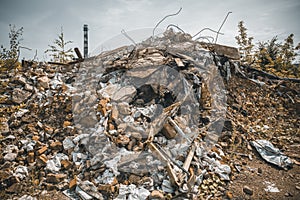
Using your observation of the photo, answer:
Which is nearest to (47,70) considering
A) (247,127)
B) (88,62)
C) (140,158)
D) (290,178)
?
(88,62)

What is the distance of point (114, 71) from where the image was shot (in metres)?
3.91

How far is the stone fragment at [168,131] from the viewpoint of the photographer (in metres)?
2.92

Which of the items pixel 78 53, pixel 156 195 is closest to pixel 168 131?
pixel 156 195

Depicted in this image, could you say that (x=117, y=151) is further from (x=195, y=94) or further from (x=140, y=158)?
(x=195, y=94)

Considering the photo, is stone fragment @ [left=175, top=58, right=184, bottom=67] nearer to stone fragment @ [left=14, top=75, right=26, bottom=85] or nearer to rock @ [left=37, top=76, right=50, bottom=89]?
rock @ [left=37, top=76, right=50, bottom=89]

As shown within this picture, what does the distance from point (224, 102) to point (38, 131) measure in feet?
10.9

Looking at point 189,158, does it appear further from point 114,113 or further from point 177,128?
point 114,113

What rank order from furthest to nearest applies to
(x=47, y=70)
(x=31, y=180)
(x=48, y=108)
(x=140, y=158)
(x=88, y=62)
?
(x=88, y=62) → (x=47, y=70) → (x=48, y=108) → (x=140, y=158) → (x=31, y=180)

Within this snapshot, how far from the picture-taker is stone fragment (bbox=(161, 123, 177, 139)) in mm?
2916

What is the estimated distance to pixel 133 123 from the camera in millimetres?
3020

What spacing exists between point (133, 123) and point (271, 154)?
2.18 meters

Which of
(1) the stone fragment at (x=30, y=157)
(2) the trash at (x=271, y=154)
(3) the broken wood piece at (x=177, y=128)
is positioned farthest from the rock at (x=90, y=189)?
(2) the trash at (x=271, y=154)

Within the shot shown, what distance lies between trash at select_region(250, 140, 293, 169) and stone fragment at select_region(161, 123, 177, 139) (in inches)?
55.8

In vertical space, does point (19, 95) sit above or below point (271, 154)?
above
